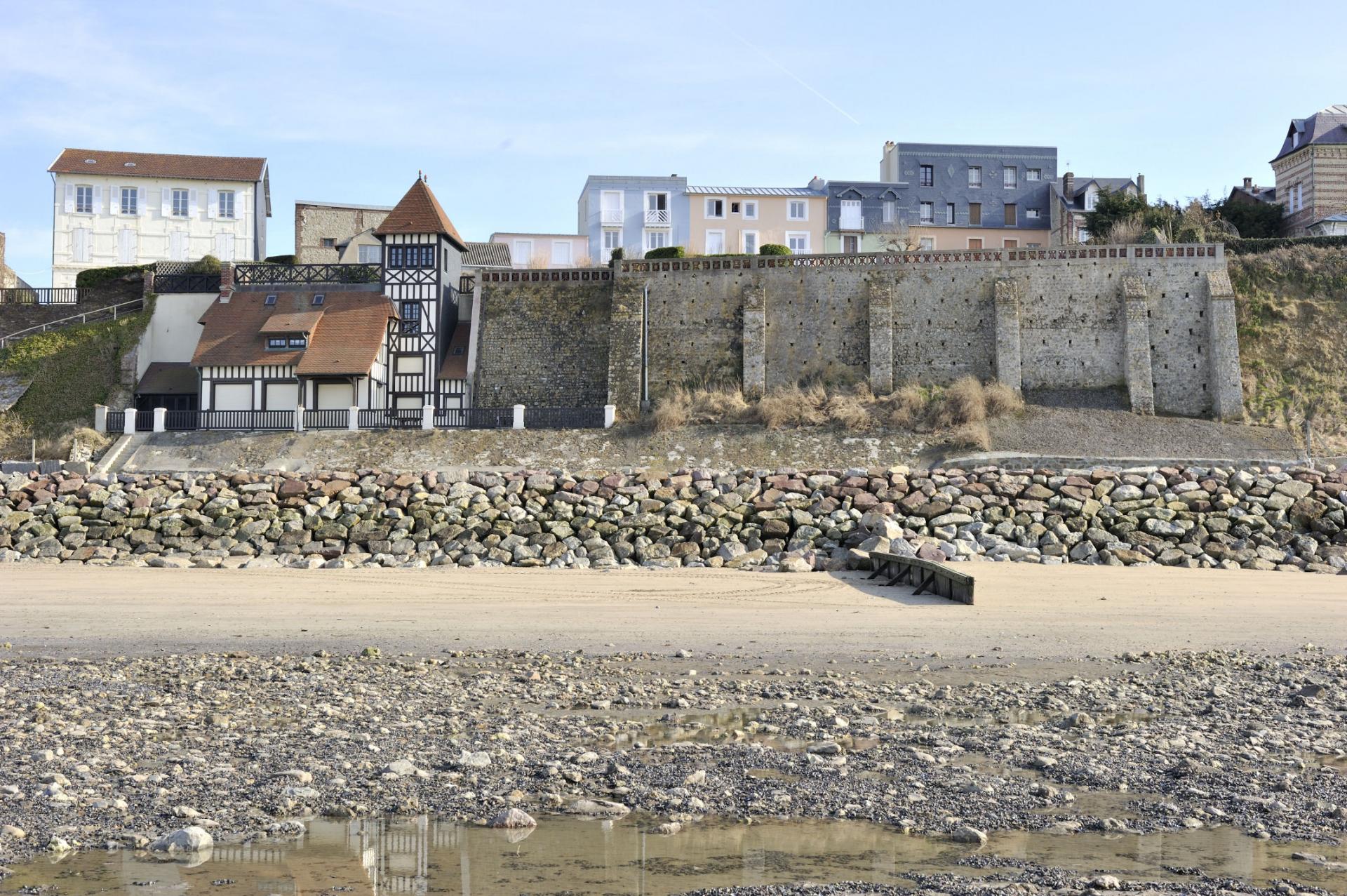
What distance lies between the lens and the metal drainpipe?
112ft

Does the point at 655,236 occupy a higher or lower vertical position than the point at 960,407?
higher

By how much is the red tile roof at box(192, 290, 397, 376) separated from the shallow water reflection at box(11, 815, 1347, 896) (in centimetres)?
2917

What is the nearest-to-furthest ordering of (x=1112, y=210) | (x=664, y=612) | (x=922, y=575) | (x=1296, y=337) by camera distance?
(x=664, y=612), (x=922, y=575), (x=1296, y=337), (x=1112, y=210)

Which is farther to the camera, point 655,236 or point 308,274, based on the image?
point 655,236

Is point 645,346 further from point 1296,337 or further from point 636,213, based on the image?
point 1296,337

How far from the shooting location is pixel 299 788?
595 centimetres

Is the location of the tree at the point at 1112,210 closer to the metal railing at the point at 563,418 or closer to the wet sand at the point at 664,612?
the metal railing at the point at 563,418

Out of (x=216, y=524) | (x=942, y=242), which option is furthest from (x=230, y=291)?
(x=942, y=242)

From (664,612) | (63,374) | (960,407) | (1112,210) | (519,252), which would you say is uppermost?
(519,252)

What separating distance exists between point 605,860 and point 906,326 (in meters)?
30.6

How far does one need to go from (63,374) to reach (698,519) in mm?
24675

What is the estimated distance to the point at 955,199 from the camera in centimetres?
5153

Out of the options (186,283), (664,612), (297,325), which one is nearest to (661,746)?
(664,612)

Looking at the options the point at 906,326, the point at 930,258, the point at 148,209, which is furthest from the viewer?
the point at 148,209
